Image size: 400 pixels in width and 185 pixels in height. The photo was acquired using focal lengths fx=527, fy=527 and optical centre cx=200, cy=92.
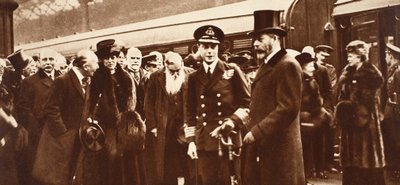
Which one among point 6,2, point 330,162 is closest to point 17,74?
point 6,2

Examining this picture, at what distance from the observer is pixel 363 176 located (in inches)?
145

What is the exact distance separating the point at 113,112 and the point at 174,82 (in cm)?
60

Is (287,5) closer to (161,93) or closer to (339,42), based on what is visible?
(339,42)

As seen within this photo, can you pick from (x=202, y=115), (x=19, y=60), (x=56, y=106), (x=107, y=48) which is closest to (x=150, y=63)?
(x=107, y=48)

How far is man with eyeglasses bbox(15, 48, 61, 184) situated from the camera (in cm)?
466

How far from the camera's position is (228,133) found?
3658 mm

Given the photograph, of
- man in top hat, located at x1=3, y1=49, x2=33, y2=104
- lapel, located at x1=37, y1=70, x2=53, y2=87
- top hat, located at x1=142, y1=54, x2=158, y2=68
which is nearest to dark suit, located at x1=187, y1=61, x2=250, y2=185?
top hat, located at x1=142, y1=54, x2=158, y2=68

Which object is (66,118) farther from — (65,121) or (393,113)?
(393,113)

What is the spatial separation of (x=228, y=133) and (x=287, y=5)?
123 centimetres

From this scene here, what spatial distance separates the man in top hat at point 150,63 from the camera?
481 centimetres

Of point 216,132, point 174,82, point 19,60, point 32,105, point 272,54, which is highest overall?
point 19,60

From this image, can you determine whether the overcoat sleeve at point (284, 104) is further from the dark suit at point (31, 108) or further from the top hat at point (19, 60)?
the top hat at point (19, 60)

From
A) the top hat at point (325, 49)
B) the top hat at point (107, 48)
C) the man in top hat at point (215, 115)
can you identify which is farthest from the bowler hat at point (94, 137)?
the top hat at point (325, 49)

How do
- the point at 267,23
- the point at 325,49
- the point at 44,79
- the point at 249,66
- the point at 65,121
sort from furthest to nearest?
the point at 44,79 < the point at 65,121 < the point at 249,66 < the point at 325,49 < the point at 267,23
